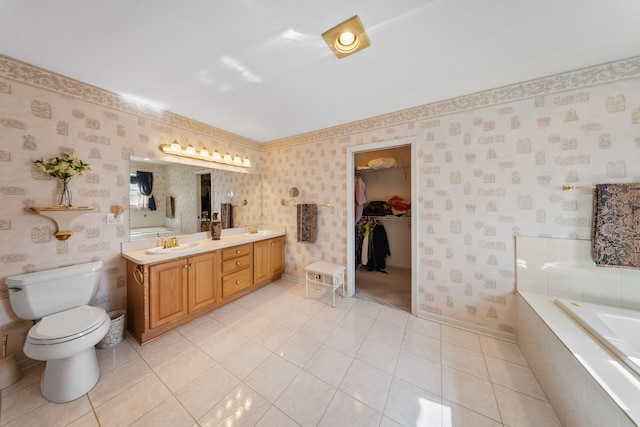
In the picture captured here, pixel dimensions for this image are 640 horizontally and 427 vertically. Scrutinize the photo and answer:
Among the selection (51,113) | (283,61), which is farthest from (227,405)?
(51,113)

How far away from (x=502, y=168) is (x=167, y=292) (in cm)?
338

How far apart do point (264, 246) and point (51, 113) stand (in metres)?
2.34

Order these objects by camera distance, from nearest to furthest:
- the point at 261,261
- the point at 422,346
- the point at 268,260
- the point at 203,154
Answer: the point at 422,346, the point at 203,154, the point at 261,261, the point at 268,260

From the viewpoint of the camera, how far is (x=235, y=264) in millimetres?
2602

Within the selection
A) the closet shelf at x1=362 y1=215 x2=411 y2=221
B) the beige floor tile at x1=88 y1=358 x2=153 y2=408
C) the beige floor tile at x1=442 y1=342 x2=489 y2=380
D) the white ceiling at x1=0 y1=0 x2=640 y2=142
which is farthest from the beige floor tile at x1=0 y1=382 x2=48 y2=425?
the closet shelf at x1=362 y1=215 x2=411 y2=221

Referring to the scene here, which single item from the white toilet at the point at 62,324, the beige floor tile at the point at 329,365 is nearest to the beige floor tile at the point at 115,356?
the white toilet at the point at 62,324

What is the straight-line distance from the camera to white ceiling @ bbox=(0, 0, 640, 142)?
114cm

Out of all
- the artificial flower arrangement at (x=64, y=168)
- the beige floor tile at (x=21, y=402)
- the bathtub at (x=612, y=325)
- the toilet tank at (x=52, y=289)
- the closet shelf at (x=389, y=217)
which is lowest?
the beige floor tile at (x=21, y=402)

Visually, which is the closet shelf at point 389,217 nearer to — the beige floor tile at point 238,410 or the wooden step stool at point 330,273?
the wooden step stool at point 330,273

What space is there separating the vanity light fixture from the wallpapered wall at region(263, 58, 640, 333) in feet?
5.97

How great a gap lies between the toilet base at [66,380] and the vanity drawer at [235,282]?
3.83 ft

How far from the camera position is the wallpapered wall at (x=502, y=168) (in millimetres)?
1579

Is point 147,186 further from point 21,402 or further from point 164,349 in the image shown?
point 21,402

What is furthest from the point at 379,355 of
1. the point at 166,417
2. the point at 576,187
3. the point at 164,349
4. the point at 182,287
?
the point at 576,187
